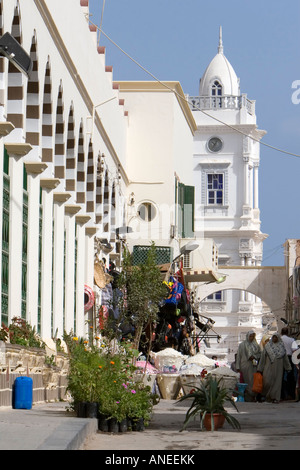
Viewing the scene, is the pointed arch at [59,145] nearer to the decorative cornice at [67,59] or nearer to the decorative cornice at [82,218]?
the decorative cornice at [67,59]

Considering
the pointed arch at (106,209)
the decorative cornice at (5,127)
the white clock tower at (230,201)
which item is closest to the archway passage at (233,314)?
the white clock tower at (230,201)

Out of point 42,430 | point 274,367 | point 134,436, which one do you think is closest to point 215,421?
point 134,436

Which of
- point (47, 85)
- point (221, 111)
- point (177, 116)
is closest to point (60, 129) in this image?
point (47, 85)

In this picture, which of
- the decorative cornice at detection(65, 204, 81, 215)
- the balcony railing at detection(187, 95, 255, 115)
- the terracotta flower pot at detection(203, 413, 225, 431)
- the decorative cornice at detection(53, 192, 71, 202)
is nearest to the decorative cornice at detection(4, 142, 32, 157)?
the decorative cornice at detection(53, 192, 71, 202)

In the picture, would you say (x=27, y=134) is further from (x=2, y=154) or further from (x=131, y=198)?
(x=131, y=198)

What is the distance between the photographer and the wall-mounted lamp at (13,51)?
14336 mm

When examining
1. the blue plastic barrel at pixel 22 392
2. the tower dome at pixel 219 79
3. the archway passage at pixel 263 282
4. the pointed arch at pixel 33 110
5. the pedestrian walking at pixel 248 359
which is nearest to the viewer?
the blue plastic barrel at pixel 22 392

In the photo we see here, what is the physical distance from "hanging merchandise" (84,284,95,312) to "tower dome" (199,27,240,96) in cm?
5114

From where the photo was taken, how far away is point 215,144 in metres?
71.9

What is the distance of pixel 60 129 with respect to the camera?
75.5 ft

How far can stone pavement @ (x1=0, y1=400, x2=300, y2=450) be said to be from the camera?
9.70 m

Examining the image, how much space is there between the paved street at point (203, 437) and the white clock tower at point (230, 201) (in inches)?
2072

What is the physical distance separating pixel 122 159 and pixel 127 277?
383 inches

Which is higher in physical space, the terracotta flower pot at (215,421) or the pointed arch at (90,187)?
the pointed arch at (90,187)
